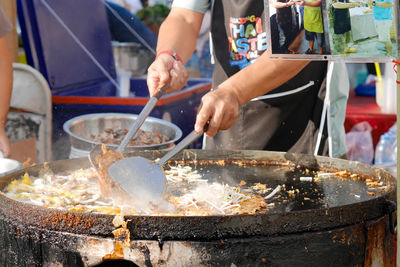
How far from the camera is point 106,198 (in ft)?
7.06

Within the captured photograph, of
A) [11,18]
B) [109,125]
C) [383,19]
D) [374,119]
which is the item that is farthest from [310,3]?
[11,18]

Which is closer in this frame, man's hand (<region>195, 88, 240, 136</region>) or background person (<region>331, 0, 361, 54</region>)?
background person (<region>331, 0, 361, 54</region>)

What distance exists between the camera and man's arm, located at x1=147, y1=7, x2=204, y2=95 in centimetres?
272

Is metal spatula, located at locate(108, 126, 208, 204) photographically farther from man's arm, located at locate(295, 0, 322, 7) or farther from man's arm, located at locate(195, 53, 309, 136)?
man's arm, located at locate(295, 0, 322, 7)

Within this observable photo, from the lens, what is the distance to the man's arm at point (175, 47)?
107 inches

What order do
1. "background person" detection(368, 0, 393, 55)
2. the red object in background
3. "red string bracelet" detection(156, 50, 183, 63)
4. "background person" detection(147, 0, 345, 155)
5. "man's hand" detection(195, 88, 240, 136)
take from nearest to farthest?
"background person" detection(368, 0, 393, 55)
"man's hand" detection(195, 88, 240, 136)
"red string bracelet" detection(156, 50, 183, 63)
"background person" detection(147, 0, 345, 155)
the red object in background

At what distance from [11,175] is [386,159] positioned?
147 inches

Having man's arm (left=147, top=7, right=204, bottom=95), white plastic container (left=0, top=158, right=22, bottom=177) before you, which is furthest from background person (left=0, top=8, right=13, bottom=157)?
man's arm (left=147, top=7, right=204, bottom=95)

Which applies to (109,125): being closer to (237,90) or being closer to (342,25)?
(237,90)

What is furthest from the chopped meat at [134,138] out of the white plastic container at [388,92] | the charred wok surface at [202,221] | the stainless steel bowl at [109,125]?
the white plastic container at [388,92]

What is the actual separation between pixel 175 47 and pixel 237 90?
819mm

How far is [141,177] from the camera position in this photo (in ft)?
7.11

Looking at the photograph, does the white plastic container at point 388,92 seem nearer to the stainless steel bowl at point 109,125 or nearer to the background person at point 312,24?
the stainless steel bowl at point 109,125

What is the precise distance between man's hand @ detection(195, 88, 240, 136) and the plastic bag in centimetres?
290
